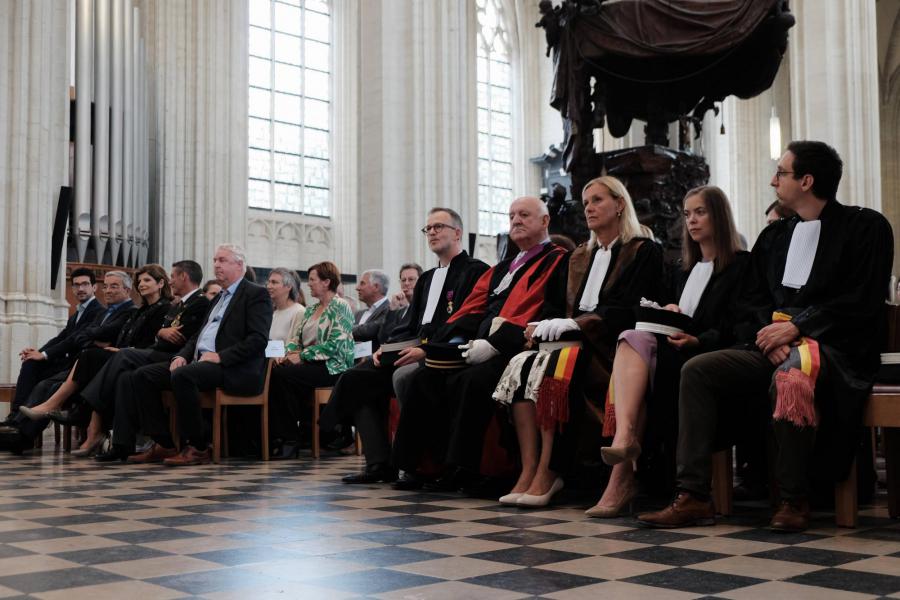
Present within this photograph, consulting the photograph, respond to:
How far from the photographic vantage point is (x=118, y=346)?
8078mm

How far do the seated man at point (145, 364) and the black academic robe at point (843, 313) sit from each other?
4.50 meters

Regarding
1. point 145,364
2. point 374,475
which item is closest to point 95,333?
point 145,364

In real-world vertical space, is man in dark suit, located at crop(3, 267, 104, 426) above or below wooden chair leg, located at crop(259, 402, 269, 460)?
above

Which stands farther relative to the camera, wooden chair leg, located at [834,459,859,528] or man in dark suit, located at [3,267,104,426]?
man in dark suit, located at [3,267,104,426]

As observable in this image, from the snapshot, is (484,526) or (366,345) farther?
(366,345)

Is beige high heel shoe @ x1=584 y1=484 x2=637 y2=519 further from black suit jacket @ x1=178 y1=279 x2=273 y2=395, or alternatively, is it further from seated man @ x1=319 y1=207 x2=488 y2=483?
black suit jacket @ x1=178 y1=279 x2=273 y2=395

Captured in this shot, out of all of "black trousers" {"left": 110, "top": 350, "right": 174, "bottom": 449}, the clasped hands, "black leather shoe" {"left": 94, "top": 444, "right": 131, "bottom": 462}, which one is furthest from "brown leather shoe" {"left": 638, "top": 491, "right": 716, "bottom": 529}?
"black leather shoe" {"left": 94, "top": 444, "right": 131, "bottom": 462}

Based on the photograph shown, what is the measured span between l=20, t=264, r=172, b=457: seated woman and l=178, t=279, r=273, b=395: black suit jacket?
3.24 feet

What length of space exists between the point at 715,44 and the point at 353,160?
14.3m

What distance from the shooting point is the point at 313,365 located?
24.7 feet

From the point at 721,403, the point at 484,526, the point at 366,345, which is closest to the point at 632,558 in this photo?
the point at 484,526

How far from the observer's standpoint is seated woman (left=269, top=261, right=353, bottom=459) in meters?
7.51

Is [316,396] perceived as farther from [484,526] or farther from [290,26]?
[290,26]

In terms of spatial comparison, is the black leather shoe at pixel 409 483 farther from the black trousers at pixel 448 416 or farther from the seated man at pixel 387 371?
the seated man at pixel 387 371
